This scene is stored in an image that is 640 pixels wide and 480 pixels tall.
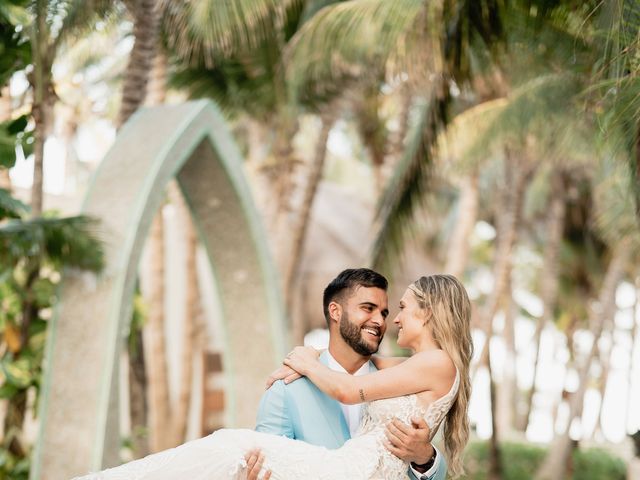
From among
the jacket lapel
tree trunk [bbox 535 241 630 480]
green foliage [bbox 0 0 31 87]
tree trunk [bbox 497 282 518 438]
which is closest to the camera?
the jacket lapel

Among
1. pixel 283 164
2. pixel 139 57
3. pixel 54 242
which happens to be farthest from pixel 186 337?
pixel 54 242

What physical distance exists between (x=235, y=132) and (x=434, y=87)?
1233 cm

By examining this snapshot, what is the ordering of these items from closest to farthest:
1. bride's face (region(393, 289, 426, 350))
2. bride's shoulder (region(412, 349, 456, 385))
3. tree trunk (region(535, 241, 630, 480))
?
bride's shoulder (region(412, 349, 456, 385)) → bride's face (region(393, 289, 426, 350)) → tree trunk (region(535, 241, 630, 480))

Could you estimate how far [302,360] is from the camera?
460 cm

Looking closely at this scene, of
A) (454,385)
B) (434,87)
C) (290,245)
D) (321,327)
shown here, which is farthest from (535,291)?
(454,385)

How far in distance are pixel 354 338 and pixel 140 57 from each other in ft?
22.7

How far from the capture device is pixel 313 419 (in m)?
4.60

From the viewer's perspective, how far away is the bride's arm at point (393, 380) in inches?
171

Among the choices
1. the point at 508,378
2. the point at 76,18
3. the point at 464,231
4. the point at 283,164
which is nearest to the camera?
the point at 76,18

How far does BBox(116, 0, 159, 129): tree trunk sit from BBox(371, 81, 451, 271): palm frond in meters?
2.98

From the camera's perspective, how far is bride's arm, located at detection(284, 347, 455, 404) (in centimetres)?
435

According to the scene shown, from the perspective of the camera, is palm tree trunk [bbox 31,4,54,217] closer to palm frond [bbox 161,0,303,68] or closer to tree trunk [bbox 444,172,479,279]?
palm frond [bbox 161,0,303,68]

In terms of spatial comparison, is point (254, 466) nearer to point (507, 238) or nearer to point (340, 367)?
point (340, 367)

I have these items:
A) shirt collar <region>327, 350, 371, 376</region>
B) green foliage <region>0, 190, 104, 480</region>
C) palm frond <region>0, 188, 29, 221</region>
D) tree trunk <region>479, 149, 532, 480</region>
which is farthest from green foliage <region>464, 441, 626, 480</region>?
shirt collar <region>327, 350, 371, 376</region>
